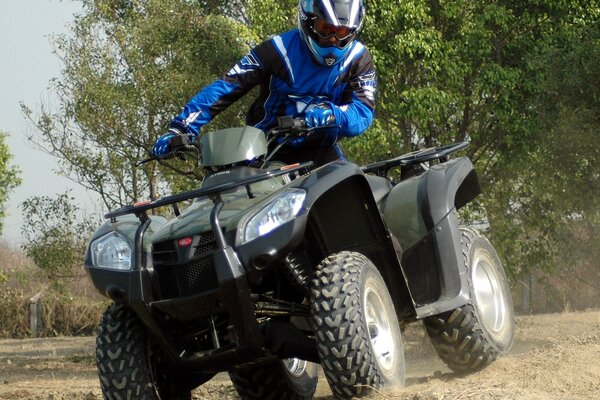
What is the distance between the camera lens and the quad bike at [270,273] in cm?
578

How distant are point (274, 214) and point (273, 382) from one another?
188cm

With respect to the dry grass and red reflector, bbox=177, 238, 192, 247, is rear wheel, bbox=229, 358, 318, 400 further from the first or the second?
the dry grass

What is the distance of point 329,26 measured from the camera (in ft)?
22.7

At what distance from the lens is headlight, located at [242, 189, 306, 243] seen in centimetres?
576

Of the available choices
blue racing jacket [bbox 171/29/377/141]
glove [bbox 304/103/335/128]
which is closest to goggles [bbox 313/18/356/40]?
blue racing jacket [bbox 171/29/377/141]

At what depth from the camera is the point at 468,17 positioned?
18.2 meters

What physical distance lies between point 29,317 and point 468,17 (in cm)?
1421

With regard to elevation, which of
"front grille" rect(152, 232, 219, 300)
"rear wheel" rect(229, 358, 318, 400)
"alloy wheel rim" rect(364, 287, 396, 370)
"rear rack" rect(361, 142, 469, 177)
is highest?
"rear rack" rect(361, 142, 469, 177)

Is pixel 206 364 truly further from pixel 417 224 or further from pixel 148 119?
pixel 148 119

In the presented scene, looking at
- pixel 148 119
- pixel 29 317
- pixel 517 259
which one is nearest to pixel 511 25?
pixel 517 259

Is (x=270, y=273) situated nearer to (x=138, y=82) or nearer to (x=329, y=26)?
(x=329, y=26)

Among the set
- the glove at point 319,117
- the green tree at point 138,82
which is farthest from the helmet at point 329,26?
the green tree at point 138,82

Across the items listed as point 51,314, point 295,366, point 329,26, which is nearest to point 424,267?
point 295,366

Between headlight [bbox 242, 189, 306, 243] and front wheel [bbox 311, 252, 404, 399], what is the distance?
0.38m
